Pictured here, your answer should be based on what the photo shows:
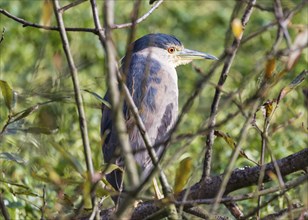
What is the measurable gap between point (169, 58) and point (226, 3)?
165 inches

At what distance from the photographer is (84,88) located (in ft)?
10.7

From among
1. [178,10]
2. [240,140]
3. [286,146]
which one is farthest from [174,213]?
[178,10]

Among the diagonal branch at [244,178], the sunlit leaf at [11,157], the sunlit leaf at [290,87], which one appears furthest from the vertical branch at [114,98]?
the sunlit leaf at [11,157]

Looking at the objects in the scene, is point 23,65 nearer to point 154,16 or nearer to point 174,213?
point 154,16

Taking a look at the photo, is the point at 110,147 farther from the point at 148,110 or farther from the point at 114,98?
the point at 114,98

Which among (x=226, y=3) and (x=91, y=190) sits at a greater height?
(x=226, y=3)

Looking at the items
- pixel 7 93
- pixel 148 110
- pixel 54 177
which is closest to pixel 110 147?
pixel 148 110

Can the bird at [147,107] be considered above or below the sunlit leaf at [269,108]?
above

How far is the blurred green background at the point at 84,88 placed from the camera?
3.13 meters

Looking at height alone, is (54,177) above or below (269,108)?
below

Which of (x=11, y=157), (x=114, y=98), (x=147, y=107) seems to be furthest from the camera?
(x=147, y=107)

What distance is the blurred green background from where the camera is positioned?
3.13 meters

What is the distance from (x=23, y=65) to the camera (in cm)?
752

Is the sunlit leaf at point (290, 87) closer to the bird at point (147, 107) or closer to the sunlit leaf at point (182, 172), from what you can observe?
the sunlit leaf at point (182, 172)
